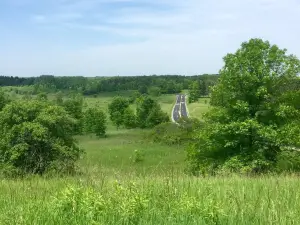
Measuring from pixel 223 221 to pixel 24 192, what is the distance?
3.29 metres

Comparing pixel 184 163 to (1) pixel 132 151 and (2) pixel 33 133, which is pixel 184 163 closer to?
(2) pixel 33 133

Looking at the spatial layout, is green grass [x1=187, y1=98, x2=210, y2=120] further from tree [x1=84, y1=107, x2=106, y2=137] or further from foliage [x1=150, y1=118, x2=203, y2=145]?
foliage [x1=150, y1=118, x2=203, y2=145]

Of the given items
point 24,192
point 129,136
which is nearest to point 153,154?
point 129,136

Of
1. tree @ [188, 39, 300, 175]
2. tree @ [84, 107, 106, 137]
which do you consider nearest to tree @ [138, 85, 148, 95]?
tree @ [84, 107, 106, 137]

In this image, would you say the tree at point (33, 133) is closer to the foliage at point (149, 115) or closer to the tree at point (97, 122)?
the tree at point (97, 122)

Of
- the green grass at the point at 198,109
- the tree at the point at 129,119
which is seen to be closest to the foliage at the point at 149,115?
the tree at the point at 129,119

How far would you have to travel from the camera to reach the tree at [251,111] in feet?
64.9

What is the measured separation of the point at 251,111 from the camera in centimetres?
2094

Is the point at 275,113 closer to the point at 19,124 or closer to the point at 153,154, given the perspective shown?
the point at 19,124

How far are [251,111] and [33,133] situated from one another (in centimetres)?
1220

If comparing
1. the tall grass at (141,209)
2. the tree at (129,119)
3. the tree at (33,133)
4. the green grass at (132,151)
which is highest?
the tall grass at (141,209)

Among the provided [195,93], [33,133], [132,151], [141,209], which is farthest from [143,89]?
[141,209]

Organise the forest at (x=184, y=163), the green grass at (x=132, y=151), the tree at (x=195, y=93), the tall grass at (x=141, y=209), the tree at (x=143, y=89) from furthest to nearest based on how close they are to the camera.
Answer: the tree at (x=143, y=89), the tree at (x=195, y=93), the green grass at (x=132, y=151), the forest at (x=184, y=163), the tall grass at (x=141, y=209)

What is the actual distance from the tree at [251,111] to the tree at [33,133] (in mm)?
7961
